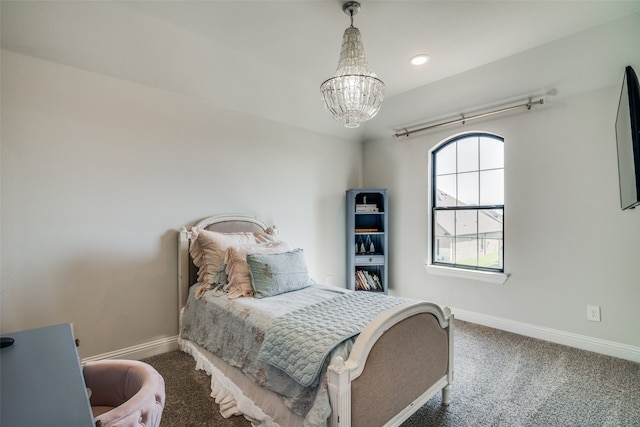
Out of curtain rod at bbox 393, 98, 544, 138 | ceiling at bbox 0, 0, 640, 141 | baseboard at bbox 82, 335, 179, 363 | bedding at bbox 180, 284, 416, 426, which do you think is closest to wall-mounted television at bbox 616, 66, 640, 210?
ceiling at bbox 0, 0, 640, 141

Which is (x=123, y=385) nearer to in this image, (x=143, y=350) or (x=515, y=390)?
(x=143, y=350)

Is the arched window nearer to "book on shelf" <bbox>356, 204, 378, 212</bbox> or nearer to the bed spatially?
"book on shelf" <bbox>356, 204, 378, 212</bbox>

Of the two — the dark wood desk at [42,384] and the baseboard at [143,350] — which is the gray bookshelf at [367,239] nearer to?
the baseboard at [143,350]

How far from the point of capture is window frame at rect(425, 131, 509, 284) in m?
3.23

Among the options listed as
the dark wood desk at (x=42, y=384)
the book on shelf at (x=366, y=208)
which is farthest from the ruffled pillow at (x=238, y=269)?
the book on shelf at (x=366, y=208)

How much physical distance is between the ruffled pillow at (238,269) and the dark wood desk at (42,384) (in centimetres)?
111

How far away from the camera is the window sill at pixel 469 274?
124 inches

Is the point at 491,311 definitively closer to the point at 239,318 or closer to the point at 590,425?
the point at 590,425

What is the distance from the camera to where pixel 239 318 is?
1952 millimetres

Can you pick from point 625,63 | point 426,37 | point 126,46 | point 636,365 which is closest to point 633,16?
point 625,63

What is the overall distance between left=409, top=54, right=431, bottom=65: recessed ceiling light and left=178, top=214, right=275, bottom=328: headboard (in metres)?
2.21

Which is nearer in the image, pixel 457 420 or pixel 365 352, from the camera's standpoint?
pixel 365 352

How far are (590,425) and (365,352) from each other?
1558mm

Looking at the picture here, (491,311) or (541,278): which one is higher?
(541,278)
